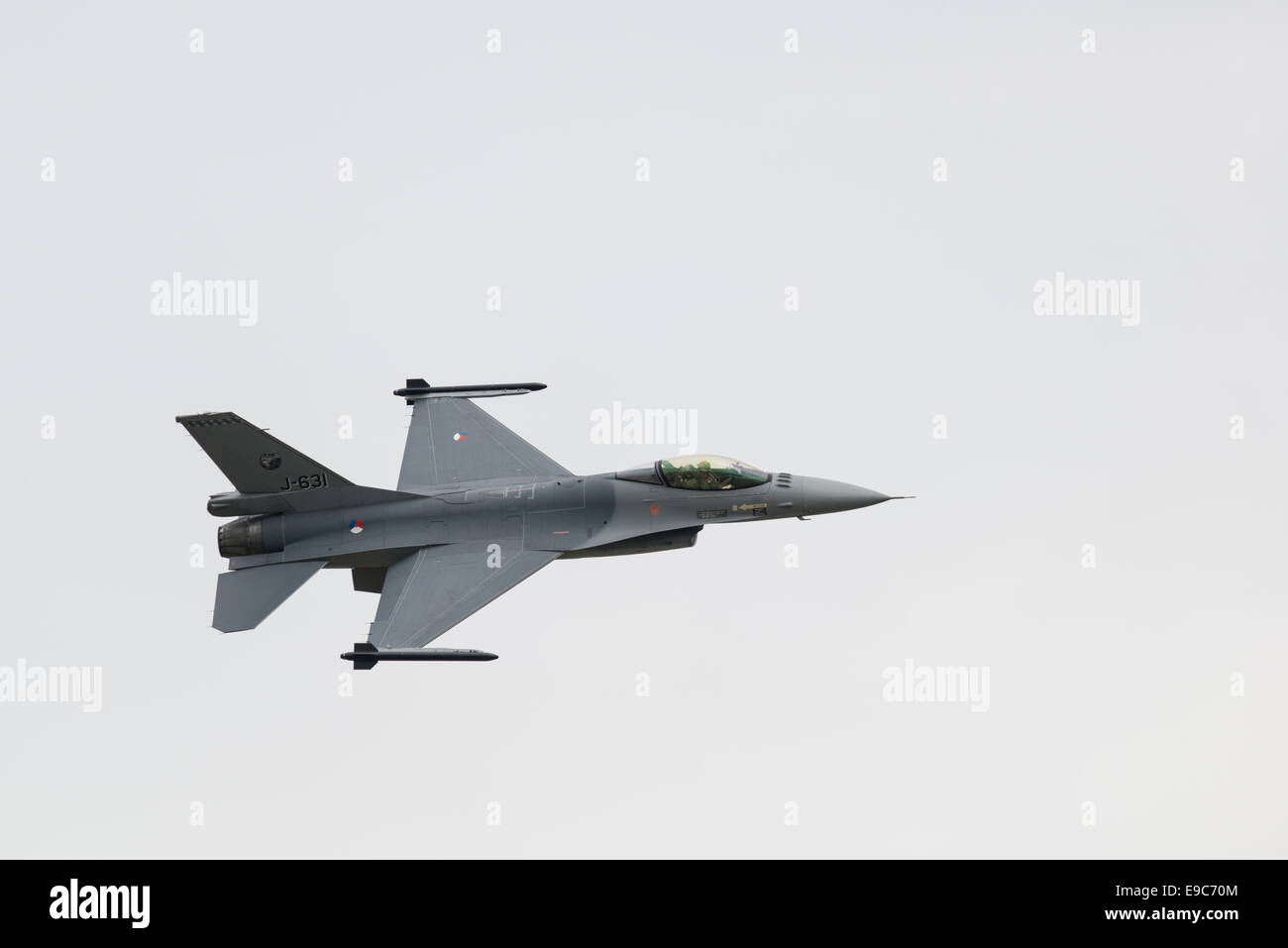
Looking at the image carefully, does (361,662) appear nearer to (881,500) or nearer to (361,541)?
(361,541)

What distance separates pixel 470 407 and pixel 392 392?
2028 mm

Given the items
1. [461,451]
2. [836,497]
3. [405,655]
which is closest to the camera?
[405,655]

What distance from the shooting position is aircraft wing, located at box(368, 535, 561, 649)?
4050 centimetres

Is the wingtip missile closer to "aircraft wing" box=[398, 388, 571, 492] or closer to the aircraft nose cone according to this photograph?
"aircraft wing" box=[398, 388, 571, 492]

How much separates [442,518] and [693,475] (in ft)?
16.7

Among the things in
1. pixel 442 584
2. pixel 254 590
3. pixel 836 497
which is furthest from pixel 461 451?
pixel 836 497

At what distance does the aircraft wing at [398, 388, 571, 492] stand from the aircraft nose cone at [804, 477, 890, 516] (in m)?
5.14

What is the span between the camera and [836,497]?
4153cm

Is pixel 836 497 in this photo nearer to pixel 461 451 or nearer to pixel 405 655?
pixel 461 451

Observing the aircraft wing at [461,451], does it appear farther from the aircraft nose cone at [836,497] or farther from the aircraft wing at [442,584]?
the aircraft nose cone at [836,497]

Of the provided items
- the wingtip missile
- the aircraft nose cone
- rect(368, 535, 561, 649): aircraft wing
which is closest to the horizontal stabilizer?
rect(368, 535, 561, 649): aircraft wing

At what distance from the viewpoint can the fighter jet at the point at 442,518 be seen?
41312mm

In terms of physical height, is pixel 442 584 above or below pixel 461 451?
below

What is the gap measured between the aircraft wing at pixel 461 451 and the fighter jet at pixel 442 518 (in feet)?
3.45
